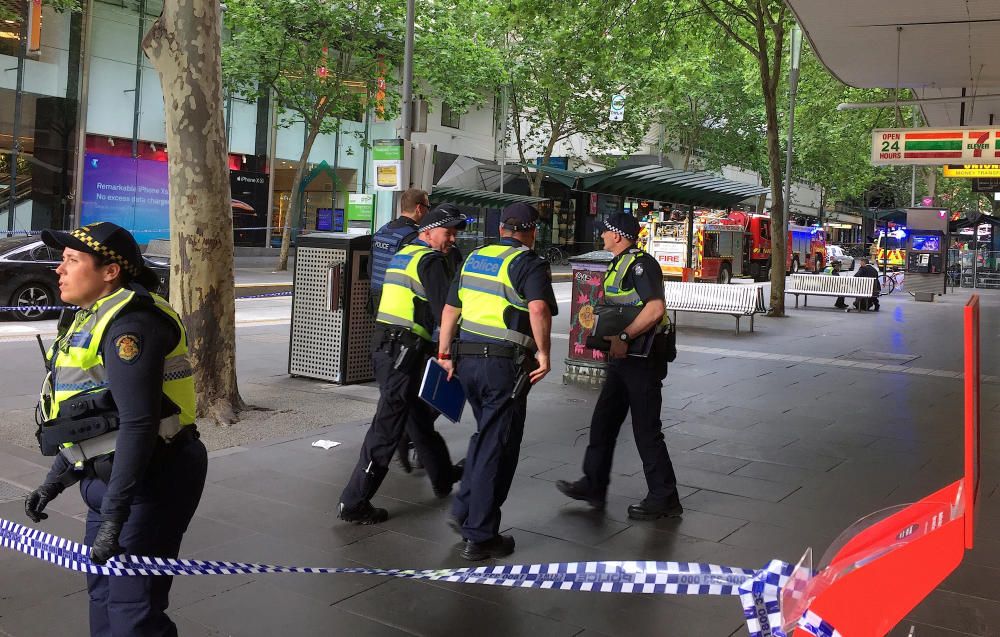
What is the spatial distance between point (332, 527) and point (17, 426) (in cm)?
365

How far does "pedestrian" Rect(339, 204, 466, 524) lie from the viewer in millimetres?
5191

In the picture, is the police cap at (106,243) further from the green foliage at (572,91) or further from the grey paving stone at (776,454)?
the green foliage at (572,91)

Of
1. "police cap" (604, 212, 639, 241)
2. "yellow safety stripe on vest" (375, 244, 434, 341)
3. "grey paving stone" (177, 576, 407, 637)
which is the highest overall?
"police cap" (604, 212, 639, 241)

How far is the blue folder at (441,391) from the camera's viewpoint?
5.13 m

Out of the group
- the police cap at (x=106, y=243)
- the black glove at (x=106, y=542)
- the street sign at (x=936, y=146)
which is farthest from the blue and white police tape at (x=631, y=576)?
the street sign at (x=936, y=146)

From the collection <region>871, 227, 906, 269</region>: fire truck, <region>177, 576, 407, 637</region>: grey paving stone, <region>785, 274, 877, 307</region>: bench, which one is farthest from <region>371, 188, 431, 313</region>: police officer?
<region>871, 227, 906, 269</region>: fire truck

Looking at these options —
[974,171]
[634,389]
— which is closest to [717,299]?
[974,171]

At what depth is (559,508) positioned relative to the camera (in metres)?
5.72

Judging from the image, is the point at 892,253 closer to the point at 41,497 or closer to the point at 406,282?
the point at 406,282

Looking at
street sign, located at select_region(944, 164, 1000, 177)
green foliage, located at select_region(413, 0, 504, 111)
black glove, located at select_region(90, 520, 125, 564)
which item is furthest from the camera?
green foliage, located at select_region(413, 0, 504, 111)

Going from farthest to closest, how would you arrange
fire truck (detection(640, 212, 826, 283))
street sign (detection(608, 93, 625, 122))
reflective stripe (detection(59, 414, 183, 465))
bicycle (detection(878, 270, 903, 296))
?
street sign (detection(608, 93, 625, 122)) < bicycle (detection(878, 270, 903, 296)) < fire truck (detection(640, 212, 826, 283)) < reflective stripe (detection(59, 414, 183, 465))

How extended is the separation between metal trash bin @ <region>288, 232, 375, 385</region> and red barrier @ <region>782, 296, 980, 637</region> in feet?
24.5

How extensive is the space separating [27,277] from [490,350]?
12.2 m

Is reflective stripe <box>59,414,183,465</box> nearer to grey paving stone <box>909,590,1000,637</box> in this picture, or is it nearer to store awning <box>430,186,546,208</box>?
grey paving stone <box>909,590,1000,637</box>
